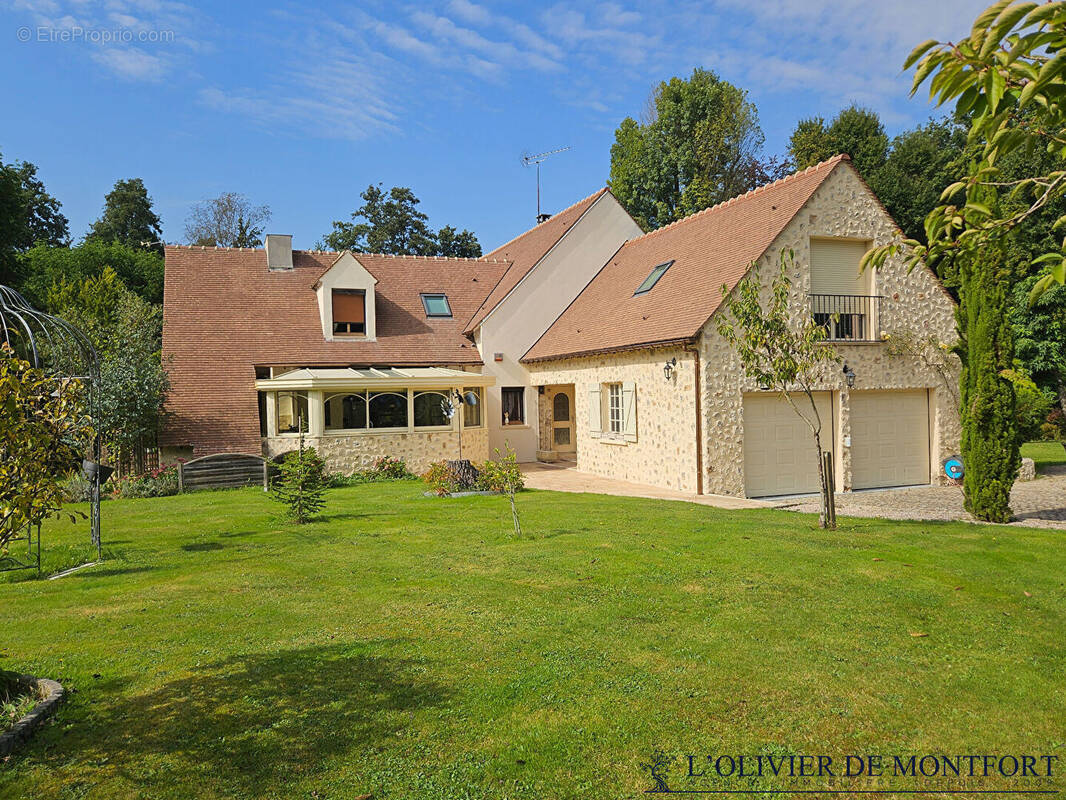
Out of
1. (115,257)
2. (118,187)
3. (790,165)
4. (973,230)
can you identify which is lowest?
(973,230)

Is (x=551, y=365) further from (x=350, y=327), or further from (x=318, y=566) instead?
(x=318, y=566)

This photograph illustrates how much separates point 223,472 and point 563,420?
11514mm

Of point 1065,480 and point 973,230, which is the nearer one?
point 973,230

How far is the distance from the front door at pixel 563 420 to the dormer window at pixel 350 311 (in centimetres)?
714

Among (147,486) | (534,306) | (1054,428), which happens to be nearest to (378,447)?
(147,486)

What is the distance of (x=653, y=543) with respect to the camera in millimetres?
9805

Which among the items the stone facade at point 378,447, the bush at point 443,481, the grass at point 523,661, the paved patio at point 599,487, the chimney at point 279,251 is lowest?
the paved patio at point 599,487

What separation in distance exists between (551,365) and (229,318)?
1073 cm

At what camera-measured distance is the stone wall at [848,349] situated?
15664 mm

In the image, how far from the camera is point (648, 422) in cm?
1748

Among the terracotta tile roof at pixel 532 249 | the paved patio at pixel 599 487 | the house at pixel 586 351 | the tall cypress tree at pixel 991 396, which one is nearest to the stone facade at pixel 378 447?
the house at pixel 586 351

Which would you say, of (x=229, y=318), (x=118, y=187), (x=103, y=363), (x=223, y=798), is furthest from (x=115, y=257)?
(x=223, y=798)

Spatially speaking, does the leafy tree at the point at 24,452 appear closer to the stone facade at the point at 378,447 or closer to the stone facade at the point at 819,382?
the stone facade at the point at 819,382

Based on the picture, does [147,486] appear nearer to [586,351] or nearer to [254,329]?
[254,329]
